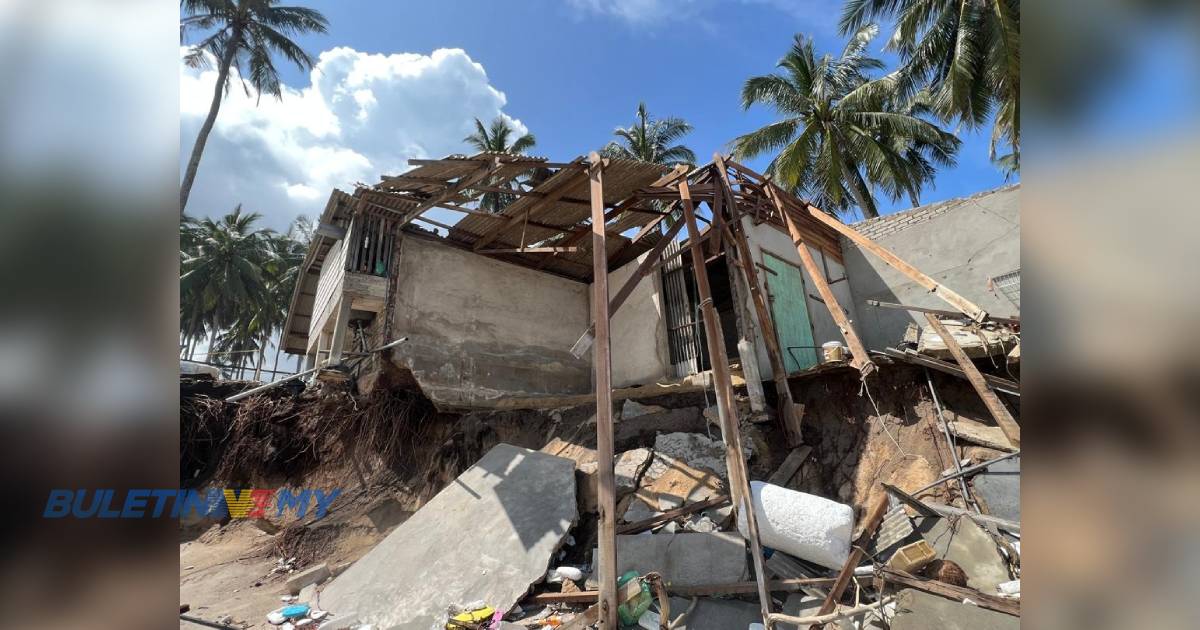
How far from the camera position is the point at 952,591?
12.3ft

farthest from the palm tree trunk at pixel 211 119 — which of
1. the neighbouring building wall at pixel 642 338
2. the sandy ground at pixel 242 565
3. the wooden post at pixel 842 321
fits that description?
the wooden post at pixel 842 321

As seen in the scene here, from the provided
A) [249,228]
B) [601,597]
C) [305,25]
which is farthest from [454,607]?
[249,228]

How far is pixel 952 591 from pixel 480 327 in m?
7.84

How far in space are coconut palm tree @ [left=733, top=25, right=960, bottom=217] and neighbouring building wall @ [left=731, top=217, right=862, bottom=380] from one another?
6570 mm

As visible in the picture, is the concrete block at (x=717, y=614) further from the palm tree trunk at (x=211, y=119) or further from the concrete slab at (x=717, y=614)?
the palm tree trunk at (x=211, y=119)

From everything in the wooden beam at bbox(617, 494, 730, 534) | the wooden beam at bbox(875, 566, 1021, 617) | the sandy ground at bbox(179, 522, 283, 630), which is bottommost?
the sandy ground at bbox(179, 522, 283, 630)

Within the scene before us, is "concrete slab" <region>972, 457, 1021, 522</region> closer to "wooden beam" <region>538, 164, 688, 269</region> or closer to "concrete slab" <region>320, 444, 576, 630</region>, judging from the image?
"concrete slab" <region>320, 444, 576, 630</region>

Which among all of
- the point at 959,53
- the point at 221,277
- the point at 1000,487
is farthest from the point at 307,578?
the point at 221,277

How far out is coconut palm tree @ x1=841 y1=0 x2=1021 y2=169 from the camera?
11500mm

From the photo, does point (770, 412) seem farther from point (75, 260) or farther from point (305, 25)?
point (305, 25)

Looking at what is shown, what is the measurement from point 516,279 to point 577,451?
3.87 metres

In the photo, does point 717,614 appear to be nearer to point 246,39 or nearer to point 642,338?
point 642,338

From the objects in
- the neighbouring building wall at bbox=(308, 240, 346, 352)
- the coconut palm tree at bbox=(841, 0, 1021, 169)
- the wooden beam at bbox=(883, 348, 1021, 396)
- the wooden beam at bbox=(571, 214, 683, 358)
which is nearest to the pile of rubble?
the wooden beam at bbox=(883, 348, 1021, 396)

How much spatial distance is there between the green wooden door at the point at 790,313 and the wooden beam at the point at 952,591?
478 cm
